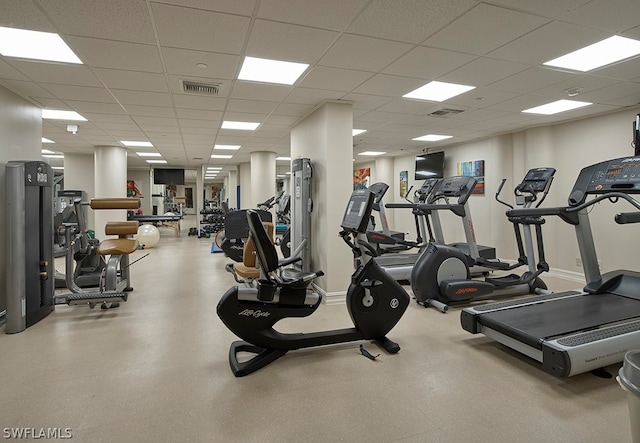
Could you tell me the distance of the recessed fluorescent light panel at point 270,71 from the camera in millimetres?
3363

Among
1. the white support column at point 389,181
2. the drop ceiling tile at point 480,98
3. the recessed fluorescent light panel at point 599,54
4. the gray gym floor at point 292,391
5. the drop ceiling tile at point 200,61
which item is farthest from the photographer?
the white support column at point 389,181

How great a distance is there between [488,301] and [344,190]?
2.43 meters

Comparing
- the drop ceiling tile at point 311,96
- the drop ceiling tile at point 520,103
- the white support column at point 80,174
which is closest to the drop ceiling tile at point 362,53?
the drop ceiling tile at point 311,96

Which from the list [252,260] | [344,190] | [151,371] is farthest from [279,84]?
[151,371]

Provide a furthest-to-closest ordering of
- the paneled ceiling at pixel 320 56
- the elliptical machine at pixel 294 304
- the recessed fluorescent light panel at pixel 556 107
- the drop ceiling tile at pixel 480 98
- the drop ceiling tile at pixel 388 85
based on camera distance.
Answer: the recessed fluorescent light panel at pixel 556 107
the drop ceiling tile at pixel 480 98
the drop ceiling tile at pixel 388 85
the elliptical machine at pixel 294 304
the paneled ceiling at pixel 320 56

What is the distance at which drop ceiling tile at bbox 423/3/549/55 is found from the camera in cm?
248

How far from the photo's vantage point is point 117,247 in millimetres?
4102

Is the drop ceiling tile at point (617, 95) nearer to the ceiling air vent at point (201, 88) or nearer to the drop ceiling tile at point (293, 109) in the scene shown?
the drop ceiling tile at point (293, 109)

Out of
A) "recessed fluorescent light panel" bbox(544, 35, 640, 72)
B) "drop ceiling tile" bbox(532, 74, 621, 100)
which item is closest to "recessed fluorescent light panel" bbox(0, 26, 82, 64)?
"recessed fluorescent light panel" bbox(544, 35, 640, 72)

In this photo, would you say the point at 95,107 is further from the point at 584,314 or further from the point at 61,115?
the point at 584,314

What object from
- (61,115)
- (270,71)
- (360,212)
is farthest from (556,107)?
(61,115)

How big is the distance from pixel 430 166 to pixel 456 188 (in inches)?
162

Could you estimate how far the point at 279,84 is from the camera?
3.93 meters

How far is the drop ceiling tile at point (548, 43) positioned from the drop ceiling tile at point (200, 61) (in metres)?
2.47
